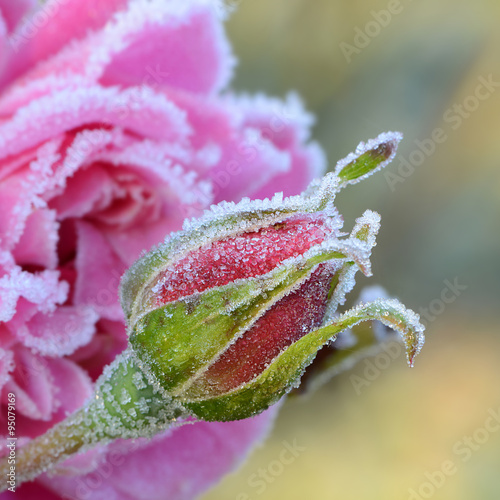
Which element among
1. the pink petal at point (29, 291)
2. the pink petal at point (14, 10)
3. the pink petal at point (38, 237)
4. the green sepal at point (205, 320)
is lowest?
the green sepal at point (205, 320)

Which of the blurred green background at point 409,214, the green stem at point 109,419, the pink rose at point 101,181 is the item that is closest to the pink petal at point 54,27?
the pink rose at point 101,181

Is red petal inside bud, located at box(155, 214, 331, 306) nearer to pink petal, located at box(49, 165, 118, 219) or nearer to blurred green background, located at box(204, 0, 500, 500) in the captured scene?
pink petal, located at box(49, 165, 118, 219)

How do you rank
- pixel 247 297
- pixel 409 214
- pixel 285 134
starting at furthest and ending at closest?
pixel 409 214 → pixel 285 134 → pixel 247 297

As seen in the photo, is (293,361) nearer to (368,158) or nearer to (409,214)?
(368,158)

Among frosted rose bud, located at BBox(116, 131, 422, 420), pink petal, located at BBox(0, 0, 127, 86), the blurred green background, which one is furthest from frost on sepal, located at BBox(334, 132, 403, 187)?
the blurred green background

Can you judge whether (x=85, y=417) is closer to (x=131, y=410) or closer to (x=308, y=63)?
(x=131, y=410)

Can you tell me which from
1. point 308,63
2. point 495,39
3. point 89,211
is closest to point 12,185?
point 89,211

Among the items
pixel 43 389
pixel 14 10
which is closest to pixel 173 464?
pixel 43 389

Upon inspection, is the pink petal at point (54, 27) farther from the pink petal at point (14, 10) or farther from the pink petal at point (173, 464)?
the pink petal at point (173, 464)
